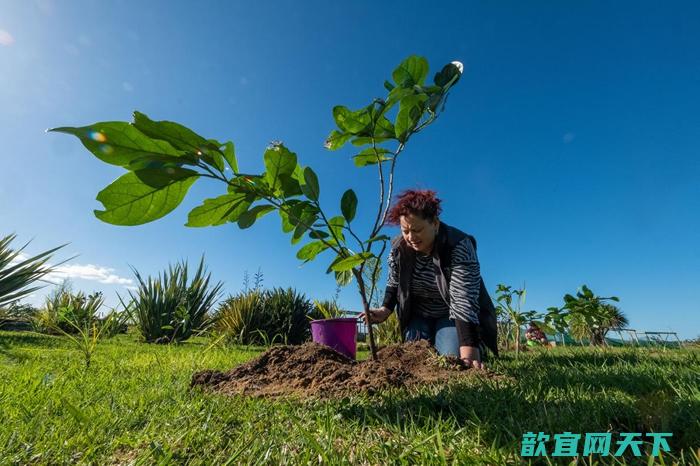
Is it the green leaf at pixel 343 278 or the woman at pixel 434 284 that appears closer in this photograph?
the green leaf at pixel 343 278

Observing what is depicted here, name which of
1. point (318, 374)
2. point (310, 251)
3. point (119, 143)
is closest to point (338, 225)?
point (310, 251)

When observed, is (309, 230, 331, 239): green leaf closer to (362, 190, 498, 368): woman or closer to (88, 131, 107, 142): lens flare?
(362, 190, 498, 368): woman

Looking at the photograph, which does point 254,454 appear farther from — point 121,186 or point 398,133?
point 398,133

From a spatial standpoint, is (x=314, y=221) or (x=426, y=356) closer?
(x=314, y=221)

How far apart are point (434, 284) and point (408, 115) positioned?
1.88 m

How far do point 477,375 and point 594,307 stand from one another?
207 cm

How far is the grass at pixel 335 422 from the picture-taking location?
0.82 metres

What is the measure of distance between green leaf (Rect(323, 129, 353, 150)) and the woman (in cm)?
86

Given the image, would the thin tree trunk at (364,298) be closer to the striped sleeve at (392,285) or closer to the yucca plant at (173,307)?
the striped sleeve at (392,285)

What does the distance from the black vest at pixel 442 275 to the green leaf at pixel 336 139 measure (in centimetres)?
121

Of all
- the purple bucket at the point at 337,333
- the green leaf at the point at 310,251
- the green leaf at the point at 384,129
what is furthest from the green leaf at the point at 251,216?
the purple bucket at the point at 337,333

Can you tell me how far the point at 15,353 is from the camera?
286cm

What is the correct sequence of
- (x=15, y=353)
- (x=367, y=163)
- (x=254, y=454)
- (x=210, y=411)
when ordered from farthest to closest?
(x=15, y=353) < (x=367, y=163) < (x=210, y=411) < (x=254, y=454)

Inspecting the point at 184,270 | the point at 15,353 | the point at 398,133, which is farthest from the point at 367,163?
the point at 184,270
